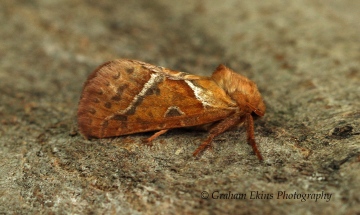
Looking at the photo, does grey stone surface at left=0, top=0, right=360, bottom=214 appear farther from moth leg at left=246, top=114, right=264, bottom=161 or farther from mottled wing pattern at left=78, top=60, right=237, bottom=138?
mottled wing pattern at left=78, top=60, right=237, bottom=138

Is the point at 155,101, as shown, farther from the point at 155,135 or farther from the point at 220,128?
the point at 220,128

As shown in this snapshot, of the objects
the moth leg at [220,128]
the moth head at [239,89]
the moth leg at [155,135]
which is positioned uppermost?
the moth head at [239,89]

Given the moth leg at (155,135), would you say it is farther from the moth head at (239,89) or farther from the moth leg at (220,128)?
the moth head at (239,89)

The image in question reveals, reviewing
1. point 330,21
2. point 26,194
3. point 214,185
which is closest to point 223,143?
point 214,185

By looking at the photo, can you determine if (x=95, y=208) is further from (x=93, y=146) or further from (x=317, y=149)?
(x=317, y=149)

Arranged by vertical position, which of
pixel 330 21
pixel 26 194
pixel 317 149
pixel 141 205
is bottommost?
pixel 26 194

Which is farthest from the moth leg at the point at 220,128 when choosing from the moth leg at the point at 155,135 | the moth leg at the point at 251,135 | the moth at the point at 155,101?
the moth leg at the point at 155,135

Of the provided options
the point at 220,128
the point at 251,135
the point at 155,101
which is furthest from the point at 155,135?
the point at 251,135
